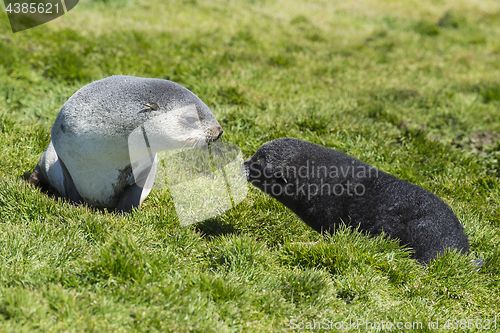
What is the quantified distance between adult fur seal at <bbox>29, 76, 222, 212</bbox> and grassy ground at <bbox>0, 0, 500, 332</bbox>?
14.0 inches

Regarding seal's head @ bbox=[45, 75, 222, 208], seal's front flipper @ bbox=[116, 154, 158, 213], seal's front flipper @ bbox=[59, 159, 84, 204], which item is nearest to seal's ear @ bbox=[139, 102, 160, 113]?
seal's head @ bbox=[45, 75, 222, 208]

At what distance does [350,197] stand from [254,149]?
5.76 feet

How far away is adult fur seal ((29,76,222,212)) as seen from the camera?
320cm

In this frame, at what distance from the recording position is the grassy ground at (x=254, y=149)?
280 cm

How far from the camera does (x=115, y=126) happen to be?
3.18 metres

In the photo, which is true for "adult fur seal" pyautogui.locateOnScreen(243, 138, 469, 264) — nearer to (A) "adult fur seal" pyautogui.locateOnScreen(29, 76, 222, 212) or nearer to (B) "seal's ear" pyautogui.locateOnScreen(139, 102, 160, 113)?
(A) "adult fur seal" pyautogui.locateOnScreen(29, 76, 222, 212)

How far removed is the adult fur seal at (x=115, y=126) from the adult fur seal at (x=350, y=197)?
3.78 ft

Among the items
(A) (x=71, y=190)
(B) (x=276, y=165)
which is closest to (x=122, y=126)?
(A) (x=71, y=190)

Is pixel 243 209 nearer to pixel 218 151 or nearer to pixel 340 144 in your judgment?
pixel 218 151

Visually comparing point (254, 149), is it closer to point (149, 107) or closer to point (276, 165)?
point (276, 165)

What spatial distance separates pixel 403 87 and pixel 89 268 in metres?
6.92

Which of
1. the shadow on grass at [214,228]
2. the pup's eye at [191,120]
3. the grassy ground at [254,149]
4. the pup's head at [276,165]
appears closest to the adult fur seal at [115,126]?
the pup's eye at [191,120]

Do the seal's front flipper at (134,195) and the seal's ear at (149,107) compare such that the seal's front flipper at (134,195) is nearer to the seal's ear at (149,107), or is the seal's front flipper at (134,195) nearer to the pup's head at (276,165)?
the seal's ear at (149,107)

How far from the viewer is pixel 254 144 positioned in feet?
18.4
